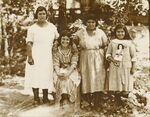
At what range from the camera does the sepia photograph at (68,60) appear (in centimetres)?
267

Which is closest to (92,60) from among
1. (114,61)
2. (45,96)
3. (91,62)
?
(91,62)

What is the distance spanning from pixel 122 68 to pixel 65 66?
15.8 inches

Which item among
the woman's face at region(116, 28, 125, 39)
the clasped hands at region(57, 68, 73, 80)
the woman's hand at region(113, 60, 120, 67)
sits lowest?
the clasped hands at region(57, 68, 73, 80)

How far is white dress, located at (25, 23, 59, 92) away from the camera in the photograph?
104 inches

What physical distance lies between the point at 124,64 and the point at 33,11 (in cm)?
74

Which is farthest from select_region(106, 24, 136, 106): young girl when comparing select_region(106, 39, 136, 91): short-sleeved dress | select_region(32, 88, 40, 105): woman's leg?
select_region(32, 88, 40, 105): woman's leg

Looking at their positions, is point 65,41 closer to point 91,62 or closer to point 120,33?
point 91,62

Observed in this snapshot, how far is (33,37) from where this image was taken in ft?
8.70

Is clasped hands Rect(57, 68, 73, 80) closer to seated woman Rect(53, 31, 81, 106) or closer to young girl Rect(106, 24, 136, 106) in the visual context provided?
seated woman Rect(53, 31, 81, 106)

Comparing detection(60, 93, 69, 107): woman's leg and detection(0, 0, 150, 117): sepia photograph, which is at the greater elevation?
detection(0, 0, 150, 117): sepia photograph

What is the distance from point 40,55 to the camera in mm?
2656

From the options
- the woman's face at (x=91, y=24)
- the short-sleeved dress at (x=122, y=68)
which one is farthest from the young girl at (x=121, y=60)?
the woman's face at (x=91, y=24)

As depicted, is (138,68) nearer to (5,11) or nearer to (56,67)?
(56,67)

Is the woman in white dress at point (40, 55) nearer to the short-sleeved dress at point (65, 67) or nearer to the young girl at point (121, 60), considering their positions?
the short-sleeved dress at point (65, 67)
